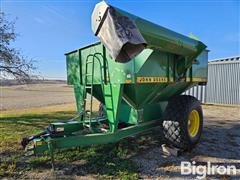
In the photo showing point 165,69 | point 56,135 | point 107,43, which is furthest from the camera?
point 165,69

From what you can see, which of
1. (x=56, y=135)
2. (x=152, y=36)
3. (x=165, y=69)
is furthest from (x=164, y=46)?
(x=56, y=135)

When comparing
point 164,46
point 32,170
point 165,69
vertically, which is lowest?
point 32,170

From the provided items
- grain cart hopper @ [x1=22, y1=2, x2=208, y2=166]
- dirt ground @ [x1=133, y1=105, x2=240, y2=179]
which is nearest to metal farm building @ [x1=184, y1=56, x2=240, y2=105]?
dirt ground @ [x1=133, y1=105, x2=240, y2=179]

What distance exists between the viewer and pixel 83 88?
439cm

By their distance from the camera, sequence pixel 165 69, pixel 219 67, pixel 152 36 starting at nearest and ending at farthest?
pixel 152 36 < pixel 165 69 < pixel 219 67

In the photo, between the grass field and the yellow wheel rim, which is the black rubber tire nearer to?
the yellow wheel rim

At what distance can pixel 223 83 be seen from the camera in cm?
1377

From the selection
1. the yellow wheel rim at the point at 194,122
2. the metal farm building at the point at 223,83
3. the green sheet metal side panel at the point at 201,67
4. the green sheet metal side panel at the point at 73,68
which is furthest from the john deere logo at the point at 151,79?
the metal farm building at the point at 223,83

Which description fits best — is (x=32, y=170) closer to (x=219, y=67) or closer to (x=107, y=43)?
(x=107, y=43)

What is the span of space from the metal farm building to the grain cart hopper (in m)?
9.71

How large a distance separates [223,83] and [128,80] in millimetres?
12115

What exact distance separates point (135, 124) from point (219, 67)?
1169cm

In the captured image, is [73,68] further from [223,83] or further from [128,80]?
[223,83]

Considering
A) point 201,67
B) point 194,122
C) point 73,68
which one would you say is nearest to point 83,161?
point 73,68
